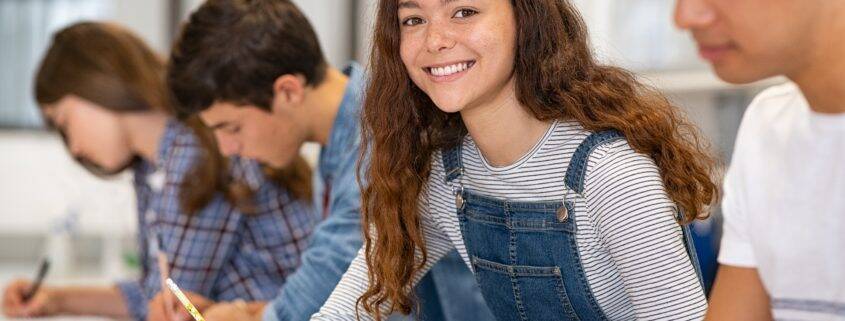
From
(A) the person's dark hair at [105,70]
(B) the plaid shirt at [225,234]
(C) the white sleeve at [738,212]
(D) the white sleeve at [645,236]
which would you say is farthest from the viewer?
(A) the person's dark hair at [105,70]

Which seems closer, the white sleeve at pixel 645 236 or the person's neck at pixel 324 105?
the white sleeve at pixel 645 236

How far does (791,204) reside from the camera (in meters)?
0.83

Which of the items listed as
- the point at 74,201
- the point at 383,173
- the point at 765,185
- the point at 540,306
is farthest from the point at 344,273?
the point at 74,201

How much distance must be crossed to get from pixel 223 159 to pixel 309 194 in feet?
0.55

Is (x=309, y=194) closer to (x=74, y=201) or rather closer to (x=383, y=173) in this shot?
(x=383, y=173)

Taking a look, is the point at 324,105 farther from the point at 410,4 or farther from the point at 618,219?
the point at 618,219

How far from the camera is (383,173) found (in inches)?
54.4

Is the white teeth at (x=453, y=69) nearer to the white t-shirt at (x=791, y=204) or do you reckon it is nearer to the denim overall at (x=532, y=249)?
the denim overall at (x=532, y=249)

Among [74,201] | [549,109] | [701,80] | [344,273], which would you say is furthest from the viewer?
[74,201]

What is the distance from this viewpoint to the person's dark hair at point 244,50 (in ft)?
5.62

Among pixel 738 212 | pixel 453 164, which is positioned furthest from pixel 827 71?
pixel 453 164

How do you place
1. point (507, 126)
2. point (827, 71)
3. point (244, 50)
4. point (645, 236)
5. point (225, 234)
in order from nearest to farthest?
point (827, 71) → point (645, 236) → point (507, 126) → point (244, 50) → point (225, 234)

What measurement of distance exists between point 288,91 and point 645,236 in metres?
0.75

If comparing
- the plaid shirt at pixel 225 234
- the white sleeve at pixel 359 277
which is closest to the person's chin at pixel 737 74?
the white sleeve at pixel 359 277
